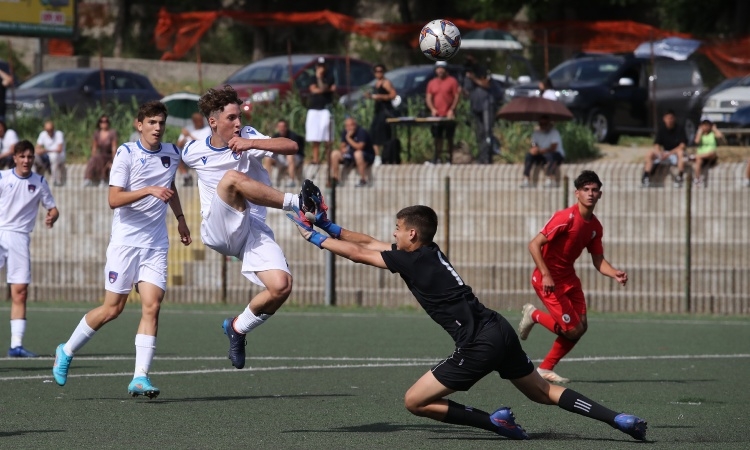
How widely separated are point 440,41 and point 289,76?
16669 millimetres

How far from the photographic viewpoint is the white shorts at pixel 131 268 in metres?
9.95

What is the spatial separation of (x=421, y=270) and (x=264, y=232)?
2137 millimetres

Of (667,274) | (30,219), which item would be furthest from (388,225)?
(30,219)

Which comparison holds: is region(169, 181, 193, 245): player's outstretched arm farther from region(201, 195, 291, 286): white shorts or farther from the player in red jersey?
the player in red jersey

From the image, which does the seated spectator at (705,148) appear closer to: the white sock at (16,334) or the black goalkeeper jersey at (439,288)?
the white sock at (16,334)

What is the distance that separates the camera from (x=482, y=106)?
78.1ft

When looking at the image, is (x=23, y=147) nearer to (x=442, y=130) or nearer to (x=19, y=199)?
(x=19, y=199)

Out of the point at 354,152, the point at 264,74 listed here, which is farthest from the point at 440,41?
the point at 264,74

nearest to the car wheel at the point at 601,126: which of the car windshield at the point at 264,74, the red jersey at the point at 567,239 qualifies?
the car windshield at the point at 264,74

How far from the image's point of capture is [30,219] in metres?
13.5

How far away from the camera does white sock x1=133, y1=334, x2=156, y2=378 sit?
9.52m

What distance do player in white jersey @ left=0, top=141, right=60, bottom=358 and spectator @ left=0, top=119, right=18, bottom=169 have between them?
936 centimetres

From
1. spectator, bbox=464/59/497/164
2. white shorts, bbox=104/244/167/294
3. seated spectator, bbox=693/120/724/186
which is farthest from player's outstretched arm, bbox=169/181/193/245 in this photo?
spectator, bbox=464/59/497/164

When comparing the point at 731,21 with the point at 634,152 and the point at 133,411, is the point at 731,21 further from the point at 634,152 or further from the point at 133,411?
the point at 133,411
